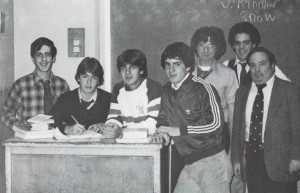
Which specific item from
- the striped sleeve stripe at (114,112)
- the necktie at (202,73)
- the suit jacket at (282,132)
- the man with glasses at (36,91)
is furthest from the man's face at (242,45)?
the man with glasses at (36,91)

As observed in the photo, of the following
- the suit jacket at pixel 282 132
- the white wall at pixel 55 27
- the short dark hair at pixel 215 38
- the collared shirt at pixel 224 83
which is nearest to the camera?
the suit jacket at pixel 282 132

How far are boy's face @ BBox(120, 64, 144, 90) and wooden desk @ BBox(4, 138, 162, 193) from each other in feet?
1.56

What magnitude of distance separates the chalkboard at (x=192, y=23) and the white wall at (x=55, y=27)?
20 cm

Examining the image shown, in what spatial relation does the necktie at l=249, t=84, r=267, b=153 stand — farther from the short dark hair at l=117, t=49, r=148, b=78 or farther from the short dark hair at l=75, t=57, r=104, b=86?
the short dark hair at l=75, t=57, r=104, b=86

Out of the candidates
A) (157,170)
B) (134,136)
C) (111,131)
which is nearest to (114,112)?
(111,131)

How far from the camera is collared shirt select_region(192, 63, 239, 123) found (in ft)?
8.60

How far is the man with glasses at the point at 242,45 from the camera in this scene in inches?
107

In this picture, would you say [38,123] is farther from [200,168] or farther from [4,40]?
[4,40]

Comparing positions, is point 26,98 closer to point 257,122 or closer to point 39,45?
point 39,45

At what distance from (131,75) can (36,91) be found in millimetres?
784

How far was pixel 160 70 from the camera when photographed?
3012 mm

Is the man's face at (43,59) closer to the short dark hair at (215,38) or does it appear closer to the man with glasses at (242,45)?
the short dark hair at (215,38)

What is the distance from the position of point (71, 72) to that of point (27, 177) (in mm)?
1202

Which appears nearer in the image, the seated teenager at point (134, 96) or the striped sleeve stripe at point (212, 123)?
the striped sleeve stripe at point (212, 123)
